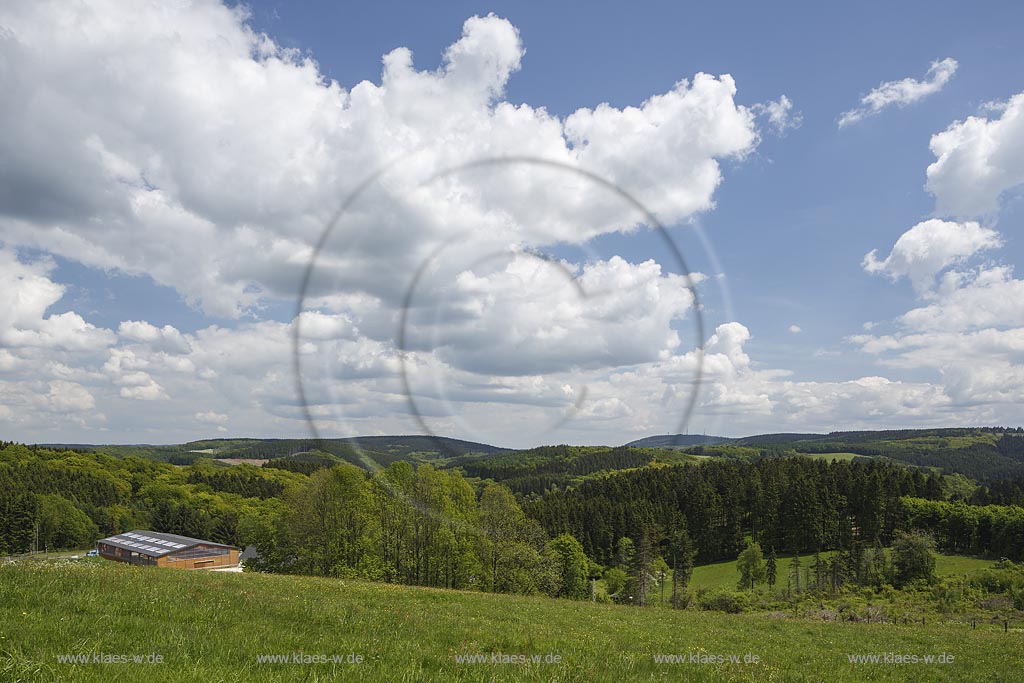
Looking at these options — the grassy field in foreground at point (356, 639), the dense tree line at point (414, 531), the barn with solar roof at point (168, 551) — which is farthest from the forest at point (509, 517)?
the barn with solar roof at point (168, 551)

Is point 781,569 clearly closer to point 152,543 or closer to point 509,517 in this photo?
point 509,517

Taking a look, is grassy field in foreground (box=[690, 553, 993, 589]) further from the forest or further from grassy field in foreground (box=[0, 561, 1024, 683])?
grassy field in foreground (box=[0, 561, 1024, 683])

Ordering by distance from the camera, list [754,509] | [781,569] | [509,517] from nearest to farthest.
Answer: [509,517] < [781,569] < [754,509]

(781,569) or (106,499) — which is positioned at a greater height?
(106,499)

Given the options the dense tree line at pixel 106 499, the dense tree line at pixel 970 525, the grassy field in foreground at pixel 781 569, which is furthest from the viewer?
the dense tree line at pixel 106 499

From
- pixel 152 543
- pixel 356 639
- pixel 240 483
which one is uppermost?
pixel 356 639

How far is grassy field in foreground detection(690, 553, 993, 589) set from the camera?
283 feet

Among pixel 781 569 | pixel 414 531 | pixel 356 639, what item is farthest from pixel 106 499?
pixel 356 639

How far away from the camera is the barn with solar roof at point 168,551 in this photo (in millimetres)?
94125

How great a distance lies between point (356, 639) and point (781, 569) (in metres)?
108

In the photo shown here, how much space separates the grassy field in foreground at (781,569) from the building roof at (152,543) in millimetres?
82770

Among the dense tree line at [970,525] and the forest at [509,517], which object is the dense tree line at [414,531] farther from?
the dense tree line at [970,525]

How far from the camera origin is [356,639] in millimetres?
10633

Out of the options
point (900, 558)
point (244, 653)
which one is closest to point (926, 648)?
point (244, 653)
